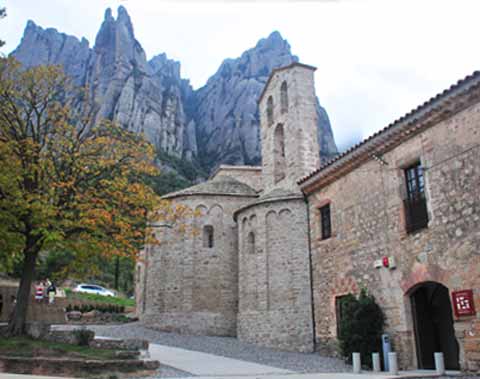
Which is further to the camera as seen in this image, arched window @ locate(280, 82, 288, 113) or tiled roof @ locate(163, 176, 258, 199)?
tiled roof @ locate(163, 176, 258, 199)

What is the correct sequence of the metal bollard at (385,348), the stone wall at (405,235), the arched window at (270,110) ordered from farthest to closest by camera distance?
the arched window at (270,110)
the metal bollard at (385,348)
the stone wall at (405,235)

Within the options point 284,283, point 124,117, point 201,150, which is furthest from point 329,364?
point 201,150

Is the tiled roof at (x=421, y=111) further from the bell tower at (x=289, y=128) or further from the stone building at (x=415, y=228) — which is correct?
the bell tower at (x=289, y=128)

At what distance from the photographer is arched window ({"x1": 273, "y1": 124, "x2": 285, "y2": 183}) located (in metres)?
22.0

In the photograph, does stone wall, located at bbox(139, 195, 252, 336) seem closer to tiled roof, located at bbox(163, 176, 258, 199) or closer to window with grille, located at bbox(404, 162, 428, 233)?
tiled roof, located at bbox(163, 176, 258, 199)

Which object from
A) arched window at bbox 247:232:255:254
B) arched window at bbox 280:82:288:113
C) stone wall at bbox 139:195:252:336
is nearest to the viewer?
arched window at bbox 247:232:255:254

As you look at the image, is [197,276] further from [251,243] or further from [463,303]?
→ [463,303]

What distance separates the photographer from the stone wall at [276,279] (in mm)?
16797

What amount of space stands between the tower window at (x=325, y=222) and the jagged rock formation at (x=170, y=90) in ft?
187

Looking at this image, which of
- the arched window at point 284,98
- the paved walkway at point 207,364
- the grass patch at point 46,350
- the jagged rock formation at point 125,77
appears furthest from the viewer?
the jagged rock formation at point 125,77

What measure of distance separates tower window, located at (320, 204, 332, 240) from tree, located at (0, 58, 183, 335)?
5.76 meters

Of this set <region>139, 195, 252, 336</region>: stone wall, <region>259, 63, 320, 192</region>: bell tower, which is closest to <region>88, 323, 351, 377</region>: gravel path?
<region>139, 195, 252, 336</region>: stone wall

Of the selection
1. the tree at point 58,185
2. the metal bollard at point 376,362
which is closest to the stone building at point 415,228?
the metal bollard at point 376,362

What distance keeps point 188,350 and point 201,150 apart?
74051mm
